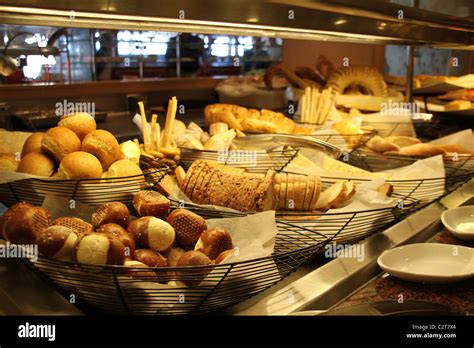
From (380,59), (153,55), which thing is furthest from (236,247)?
(153,55)

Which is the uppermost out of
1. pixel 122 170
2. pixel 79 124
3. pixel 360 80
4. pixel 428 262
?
pixel 360 80

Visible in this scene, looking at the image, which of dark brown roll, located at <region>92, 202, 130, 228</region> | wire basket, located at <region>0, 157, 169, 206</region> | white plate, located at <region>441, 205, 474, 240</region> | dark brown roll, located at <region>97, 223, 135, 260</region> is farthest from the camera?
white plate, located at <region>441, 205, 474, 240</region>

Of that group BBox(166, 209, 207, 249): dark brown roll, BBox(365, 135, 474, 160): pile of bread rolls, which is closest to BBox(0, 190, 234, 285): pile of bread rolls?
BBox(166, 209, 207, 249): dark brown roll

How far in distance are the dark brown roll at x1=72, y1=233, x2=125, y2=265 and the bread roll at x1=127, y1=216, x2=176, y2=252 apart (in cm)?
13

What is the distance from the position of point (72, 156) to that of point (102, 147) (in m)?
0.10

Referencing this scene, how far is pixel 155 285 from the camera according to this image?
0.97m

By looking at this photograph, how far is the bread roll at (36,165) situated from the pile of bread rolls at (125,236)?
0.93ft

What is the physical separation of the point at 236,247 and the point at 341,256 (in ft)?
0.98

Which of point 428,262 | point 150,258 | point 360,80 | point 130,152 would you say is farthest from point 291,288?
point 360,80

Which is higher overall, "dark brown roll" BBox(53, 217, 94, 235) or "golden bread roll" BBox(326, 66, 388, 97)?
"golden bread roll" BBox(326, 66, 388, 97)

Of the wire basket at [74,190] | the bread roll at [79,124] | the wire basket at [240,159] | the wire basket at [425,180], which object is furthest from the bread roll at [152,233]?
the wire basket at [425,180]

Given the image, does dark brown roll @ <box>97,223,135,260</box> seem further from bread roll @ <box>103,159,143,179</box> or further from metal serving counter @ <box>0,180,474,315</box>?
bread roll @ <box>103,159,143,179</box>

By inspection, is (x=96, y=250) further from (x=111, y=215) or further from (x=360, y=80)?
(x=360, y=80)

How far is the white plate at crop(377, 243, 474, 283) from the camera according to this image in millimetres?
1218
